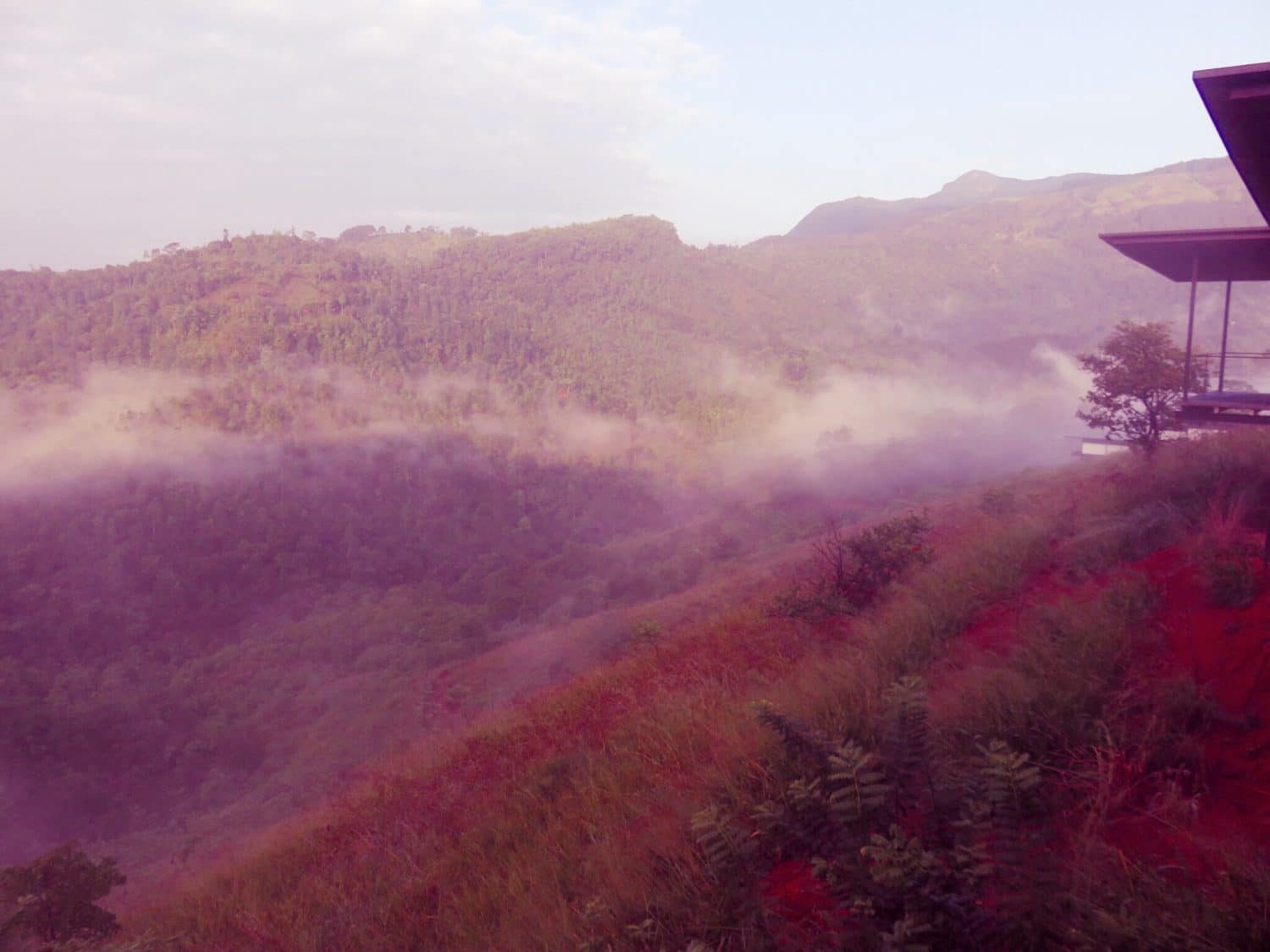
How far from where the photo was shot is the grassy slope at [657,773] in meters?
3.29

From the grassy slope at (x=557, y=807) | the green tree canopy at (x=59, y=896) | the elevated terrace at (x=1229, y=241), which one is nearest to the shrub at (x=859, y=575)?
the grassy slope at (x=557, y=807)

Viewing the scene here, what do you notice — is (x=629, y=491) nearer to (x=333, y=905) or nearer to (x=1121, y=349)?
(x=1121, y=349)

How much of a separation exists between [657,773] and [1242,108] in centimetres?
473

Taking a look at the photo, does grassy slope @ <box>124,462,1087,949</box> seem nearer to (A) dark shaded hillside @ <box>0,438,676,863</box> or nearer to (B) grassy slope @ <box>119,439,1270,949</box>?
(B) grassy slope @ <box>119,439,1270,949</box>

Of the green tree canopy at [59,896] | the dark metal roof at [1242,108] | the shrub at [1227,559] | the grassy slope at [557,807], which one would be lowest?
the green tree canopy at [59,896]

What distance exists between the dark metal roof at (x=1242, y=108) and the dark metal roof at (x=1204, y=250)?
3769mm

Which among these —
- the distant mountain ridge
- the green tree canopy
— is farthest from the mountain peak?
the green tree canopy

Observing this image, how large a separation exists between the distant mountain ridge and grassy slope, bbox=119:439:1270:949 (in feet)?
368

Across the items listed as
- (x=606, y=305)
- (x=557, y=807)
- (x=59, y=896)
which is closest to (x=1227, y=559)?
(x=557, y=807)

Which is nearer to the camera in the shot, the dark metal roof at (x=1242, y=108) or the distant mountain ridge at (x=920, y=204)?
the dark metal roof at (x=1242, y=108)

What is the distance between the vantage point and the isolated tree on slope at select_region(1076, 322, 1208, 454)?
14.3 meters

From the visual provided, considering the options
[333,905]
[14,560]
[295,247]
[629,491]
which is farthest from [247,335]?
[333,905]

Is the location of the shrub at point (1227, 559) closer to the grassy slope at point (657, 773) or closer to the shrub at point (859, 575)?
the grassy slope at point (657, 773)

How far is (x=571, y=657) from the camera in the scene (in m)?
14.6
